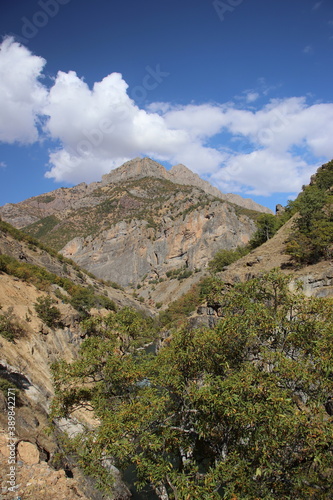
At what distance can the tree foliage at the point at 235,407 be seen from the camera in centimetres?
636

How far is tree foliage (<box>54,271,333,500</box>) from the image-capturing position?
6.36 m

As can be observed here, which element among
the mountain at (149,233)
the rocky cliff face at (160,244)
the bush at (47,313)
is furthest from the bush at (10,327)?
the rocky cliff face at (160,244)

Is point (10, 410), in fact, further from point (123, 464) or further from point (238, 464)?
point (238, 464)

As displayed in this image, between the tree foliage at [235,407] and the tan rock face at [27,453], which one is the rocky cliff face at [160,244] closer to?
the tan rock face at [27,453]

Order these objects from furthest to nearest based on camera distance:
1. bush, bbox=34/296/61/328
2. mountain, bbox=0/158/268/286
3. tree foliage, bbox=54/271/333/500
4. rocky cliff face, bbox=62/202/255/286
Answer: mountain, bbox=0/158/268/286
rocky cliff face, bbox=62/202/255/286
bush, bbox=34/296/61/328
tree foliage, bbox=54/271/333/500

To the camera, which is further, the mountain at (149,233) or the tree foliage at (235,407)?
the mountain at (149,233)

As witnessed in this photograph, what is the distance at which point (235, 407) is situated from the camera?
6547 mm

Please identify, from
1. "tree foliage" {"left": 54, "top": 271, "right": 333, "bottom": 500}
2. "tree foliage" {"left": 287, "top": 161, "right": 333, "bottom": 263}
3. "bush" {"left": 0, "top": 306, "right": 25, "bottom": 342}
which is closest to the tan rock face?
"tree foliage" {"left": 54, "top": 271, "right": 333, "bottom": 500}

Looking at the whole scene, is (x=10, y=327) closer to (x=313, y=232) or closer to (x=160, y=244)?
(x=313, y=232)

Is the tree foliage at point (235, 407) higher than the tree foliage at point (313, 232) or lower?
lower

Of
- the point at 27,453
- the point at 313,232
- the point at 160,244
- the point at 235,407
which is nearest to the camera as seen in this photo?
the point at 235,407

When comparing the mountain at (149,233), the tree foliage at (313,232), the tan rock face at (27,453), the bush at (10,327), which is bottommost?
the tan rock face at (27,453)

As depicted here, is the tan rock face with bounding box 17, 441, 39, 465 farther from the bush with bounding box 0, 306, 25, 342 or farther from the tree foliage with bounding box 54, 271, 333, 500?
the bush with bounding box 0, 306, 25, 342

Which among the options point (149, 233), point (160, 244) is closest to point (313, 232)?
point (160, 244)
